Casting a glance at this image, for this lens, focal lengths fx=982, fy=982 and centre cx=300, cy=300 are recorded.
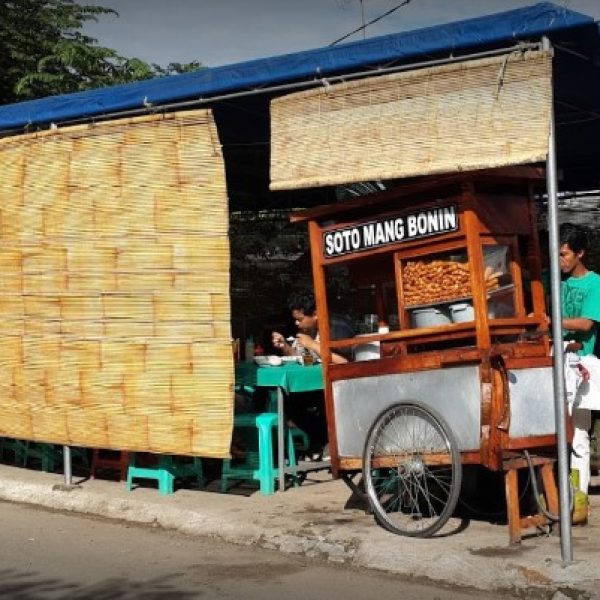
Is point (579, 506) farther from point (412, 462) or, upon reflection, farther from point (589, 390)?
point (412, 462)

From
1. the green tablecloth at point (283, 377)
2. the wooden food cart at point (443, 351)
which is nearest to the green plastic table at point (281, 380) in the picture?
the green tablecloth at point (283, 377)

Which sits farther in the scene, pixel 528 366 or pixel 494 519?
pixel 494 519

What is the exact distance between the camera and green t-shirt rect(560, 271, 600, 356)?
6371 millimetres

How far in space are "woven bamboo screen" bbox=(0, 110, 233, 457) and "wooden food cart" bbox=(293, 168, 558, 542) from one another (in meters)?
0.86

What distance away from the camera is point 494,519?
664cm

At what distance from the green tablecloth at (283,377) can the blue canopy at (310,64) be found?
7.30 feet

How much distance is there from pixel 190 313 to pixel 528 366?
8.15 feet

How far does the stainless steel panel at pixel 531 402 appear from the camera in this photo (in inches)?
229

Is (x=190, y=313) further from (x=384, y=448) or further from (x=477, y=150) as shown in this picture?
(x=477, y=150)

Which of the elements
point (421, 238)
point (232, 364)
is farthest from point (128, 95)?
point (421, 238)

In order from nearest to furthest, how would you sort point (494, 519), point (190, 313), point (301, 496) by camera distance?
point (494, 519) < point (190, 313) < point (301, 496)

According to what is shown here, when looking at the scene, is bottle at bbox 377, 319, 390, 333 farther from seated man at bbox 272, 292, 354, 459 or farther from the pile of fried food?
the pile of fried food

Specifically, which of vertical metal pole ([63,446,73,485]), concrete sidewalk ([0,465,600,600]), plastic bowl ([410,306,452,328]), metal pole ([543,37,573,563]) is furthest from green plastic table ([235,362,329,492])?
metal pole ([543,37,573,563])

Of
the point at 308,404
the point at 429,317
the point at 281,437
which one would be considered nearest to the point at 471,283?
the point at 429,317
